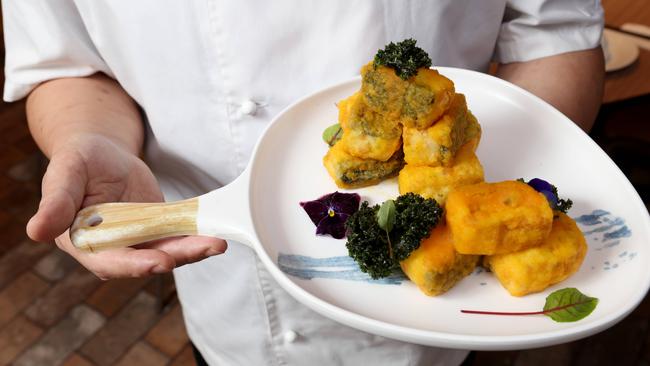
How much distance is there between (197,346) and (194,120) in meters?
0.58

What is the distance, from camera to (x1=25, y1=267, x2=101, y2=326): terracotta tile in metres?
2.26

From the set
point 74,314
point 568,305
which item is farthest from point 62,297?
point 568,305

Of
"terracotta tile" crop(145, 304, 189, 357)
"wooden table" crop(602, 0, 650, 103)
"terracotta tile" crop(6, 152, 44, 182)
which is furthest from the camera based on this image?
"terracotta tile" crop(6, 152, 44, 182)

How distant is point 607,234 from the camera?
2.53 ft

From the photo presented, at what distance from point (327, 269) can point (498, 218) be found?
225 millimetres

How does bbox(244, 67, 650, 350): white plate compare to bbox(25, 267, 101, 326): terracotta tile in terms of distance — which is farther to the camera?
bbox(25, 267, 101, 326): terracotta tile

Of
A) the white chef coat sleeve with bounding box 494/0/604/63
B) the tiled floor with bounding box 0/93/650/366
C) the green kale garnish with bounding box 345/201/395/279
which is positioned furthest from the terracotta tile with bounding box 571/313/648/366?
the green kale garnish with bounding box 345/201/395/279

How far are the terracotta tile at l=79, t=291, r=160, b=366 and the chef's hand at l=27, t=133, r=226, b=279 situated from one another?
1441mm

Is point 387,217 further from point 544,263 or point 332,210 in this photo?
point 544,263

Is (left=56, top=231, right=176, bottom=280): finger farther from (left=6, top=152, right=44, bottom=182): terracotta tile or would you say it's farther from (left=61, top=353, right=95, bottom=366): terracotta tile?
(left=6, top=152, right=44, bottom=182): terracotta tile

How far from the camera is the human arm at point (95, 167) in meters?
0.74

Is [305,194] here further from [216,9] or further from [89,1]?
[89,1]

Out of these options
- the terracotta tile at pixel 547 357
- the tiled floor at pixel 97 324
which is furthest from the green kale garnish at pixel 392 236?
the terracotta tile at pixel 547 357

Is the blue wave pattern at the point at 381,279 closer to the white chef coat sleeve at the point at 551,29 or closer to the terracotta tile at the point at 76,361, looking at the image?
the white chef coat sleeve at the point at 551,29
